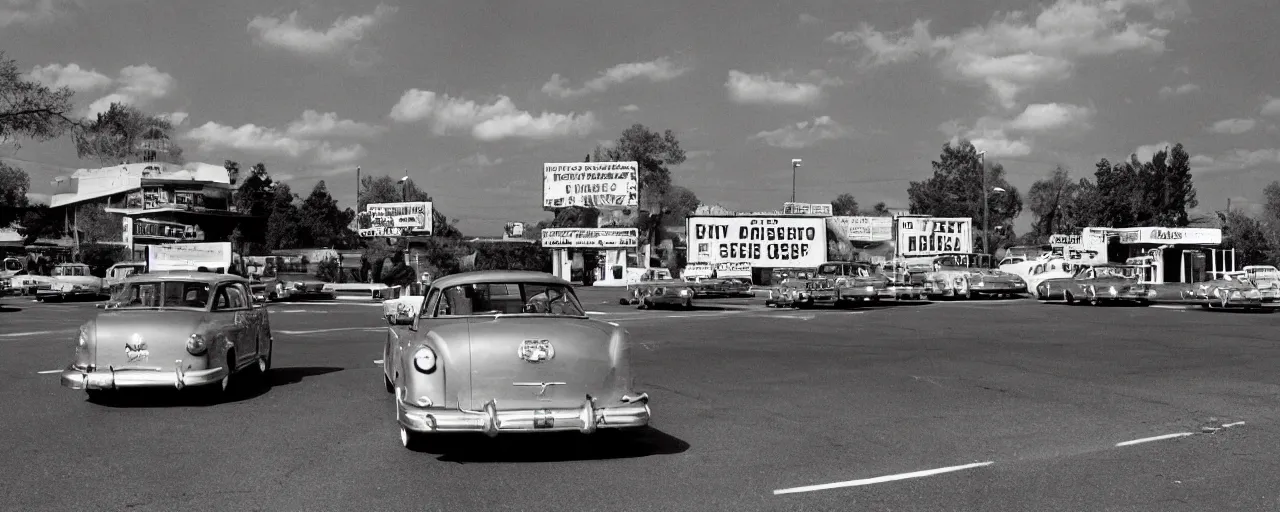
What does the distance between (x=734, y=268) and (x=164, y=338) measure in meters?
35.1

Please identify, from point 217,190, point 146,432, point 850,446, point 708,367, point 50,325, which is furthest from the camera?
point 217,190

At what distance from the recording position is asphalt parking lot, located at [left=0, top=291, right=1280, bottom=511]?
6.49 m

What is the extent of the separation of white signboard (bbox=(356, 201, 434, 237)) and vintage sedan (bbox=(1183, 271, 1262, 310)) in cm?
4795

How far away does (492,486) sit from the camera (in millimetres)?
6785

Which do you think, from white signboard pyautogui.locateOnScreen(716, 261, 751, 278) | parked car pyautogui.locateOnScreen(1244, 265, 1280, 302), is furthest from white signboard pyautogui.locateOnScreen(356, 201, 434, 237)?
parked car pyautogui.locateOnScreen(1244, 265, 1280, 302)

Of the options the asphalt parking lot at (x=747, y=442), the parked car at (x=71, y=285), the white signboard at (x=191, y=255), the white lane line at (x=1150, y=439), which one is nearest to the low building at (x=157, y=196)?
the white signboard at (x=191, y=255)

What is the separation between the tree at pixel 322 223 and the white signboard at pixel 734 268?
53.5m

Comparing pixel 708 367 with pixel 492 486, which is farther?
pixel 708 367

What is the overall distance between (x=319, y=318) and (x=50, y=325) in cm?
626

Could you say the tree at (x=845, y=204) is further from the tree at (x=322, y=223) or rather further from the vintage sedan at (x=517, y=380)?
the vintage sedan at (x=517, y=380)

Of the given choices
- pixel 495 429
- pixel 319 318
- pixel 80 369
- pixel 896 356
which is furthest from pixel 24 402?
pixel 319 318

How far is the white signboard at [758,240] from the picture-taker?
4466 centimetres

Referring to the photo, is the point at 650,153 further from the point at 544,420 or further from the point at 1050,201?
the point at 544,420

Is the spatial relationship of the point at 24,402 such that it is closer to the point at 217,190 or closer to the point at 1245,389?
the point at 1245,389
